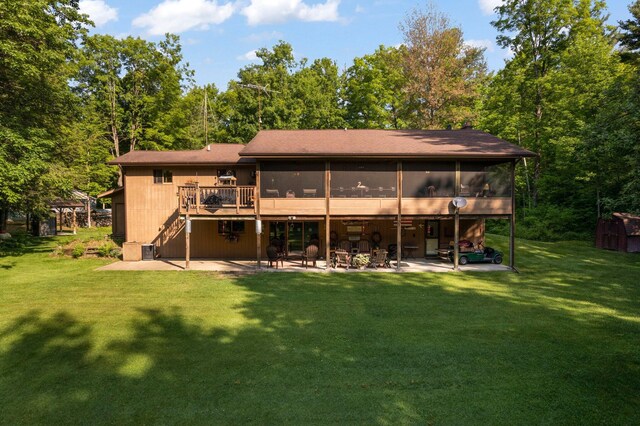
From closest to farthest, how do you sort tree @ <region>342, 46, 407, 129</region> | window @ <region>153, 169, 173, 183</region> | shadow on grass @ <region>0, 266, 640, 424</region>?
shadow on grass @ <region>0, 266, 640, 424</region> < window @ <region>153, 169, 173, 183</region> < tree @ <region>342, 46, 407, 129</region>

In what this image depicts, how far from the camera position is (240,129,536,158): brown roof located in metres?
15.2

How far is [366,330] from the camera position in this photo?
8.46 m

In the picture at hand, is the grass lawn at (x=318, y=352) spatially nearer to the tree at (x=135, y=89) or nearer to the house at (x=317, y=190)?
the house at (x=317, y=190)

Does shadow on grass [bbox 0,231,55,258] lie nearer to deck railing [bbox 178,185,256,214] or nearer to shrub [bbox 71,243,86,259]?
shrub [bbox 71,243,86,259]

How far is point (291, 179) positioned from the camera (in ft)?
52.6

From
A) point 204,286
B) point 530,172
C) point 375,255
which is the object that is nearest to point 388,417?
point 204,286

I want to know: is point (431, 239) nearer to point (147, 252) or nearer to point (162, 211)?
point (162, 211)

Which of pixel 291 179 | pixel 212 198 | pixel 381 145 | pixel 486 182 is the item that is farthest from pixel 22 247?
pixel 486 182

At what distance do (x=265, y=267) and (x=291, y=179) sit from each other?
13.9 feet

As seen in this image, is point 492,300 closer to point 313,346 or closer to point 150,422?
point 313,346

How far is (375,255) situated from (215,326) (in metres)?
9.29

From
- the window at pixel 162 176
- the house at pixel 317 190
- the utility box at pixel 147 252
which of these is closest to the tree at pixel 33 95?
the house at pixel 317 190

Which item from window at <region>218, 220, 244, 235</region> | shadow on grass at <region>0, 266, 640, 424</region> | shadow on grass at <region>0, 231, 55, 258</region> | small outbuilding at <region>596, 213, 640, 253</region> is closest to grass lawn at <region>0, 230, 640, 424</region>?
shadow on grass at <region>0, 266, 640, 424</region>

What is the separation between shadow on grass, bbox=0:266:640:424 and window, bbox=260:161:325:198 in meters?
6.69
